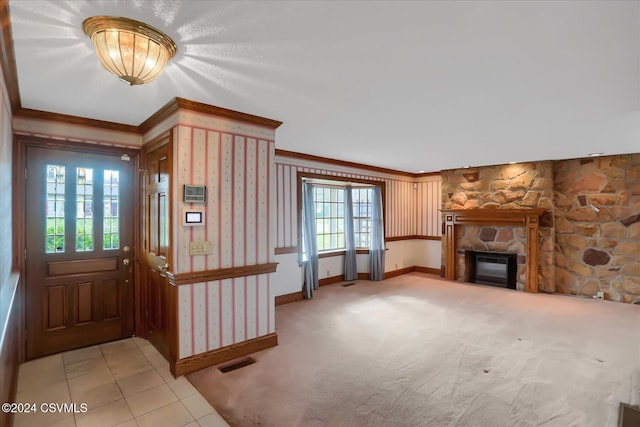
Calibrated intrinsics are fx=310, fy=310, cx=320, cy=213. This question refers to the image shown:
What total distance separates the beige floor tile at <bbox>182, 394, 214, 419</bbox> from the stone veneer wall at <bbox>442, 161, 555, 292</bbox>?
19.0ft

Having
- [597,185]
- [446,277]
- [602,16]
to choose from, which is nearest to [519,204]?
[597,185]

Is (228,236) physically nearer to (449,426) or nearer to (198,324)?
(198,324)

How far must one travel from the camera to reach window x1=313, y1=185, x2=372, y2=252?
636 cm

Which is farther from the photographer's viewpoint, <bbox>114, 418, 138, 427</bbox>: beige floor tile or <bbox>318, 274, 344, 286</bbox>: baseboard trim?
<bbox>318, 274, 344, 286</bbox>: baseboard trim

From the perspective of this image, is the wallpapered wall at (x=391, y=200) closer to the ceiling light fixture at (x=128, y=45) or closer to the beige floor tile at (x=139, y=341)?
the beige floor tile at (x=139, y=341)

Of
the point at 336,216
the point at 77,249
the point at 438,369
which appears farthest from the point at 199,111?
the point at 336,216

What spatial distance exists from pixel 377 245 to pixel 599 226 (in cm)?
381

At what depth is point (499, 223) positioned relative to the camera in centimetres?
606

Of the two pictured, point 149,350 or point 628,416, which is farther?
A: point 149,350

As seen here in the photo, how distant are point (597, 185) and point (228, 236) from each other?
6.13 metres

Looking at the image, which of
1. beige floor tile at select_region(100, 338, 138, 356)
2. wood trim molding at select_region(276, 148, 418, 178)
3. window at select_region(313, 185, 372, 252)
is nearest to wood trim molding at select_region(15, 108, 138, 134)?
wood trim molding at select_region(276, 148, 418, 178)

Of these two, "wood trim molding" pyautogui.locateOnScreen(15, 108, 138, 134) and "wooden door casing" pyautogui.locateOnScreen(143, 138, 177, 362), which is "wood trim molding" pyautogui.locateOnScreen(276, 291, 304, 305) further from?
"wood trim molding" pyautogui.locateOnScreen(15, 108, 138, 134)

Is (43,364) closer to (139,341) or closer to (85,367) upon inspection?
(85,367)

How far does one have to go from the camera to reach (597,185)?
5.31 metres
